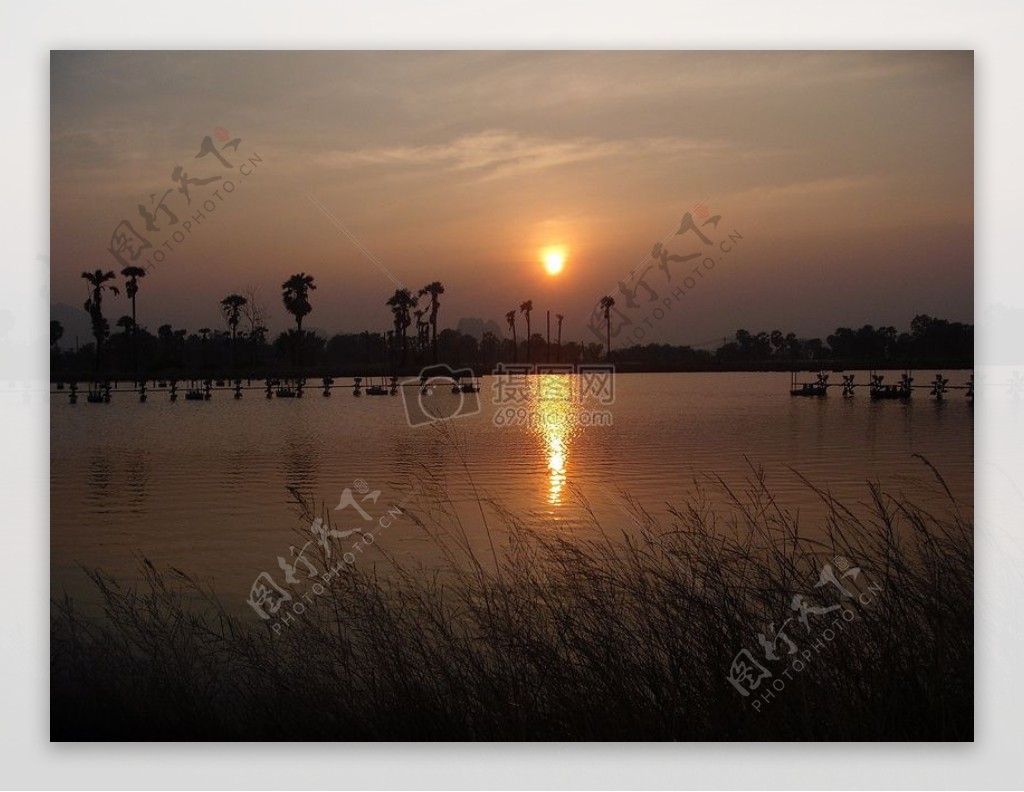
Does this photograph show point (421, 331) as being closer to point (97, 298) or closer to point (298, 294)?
point (298, 294)

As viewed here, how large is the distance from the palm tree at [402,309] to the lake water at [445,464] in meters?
0.97

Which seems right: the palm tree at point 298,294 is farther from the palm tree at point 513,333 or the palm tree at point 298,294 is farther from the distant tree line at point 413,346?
the palm tree at point 513,333

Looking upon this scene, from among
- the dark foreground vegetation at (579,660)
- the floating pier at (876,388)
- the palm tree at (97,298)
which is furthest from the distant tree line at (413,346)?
the floating pier at (876,388)

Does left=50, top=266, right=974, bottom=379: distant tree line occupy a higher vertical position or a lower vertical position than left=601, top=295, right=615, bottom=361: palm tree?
lower

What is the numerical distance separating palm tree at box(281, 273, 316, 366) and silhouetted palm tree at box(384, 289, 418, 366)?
0.56 meters

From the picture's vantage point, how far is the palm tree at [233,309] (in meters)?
7.14

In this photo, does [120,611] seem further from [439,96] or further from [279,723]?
[439,96]

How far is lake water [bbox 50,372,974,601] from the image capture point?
19.2ft

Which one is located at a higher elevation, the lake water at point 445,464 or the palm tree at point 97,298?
the palm tree at point 97,298

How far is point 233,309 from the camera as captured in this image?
788 cm

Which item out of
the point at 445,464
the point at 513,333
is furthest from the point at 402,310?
the point at 445,464

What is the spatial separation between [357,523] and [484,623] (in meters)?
2.55

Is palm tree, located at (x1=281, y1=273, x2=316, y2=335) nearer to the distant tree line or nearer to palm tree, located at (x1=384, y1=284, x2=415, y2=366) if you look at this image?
the distant tree line

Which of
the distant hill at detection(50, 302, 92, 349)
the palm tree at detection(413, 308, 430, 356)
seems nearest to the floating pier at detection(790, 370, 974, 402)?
the palm tree at detection(413, 308, 430, 356)
